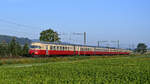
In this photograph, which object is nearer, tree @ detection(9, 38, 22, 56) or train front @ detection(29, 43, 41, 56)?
train front @ detection(29, 43, 41, 56)

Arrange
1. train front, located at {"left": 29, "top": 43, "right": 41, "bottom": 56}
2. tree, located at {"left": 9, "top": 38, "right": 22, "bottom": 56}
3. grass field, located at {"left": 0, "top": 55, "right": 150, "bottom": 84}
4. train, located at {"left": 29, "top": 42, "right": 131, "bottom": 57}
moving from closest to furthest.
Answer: grass field, located at {"left": 0, "top": 55, "right": 150, "bottom": 84} < train front, located at {"left": 29, "top": 43, "right": 41, "bottom": 56} < train, located at {"left": 29, "top": 42, "right": 131, "bottom": 57} < tree, located at {"left": 9, "top": 38, "right": 22, "bottom": 56}

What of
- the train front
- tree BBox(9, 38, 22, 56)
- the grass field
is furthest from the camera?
tree BBox(9, 38, 22, 56)

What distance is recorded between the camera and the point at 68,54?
53.7m

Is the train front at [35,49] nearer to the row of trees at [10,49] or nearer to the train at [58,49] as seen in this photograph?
the train at [58,49]

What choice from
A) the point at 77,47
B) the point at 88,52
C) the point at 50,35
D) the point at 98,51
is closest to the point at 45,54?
the point at 77,47

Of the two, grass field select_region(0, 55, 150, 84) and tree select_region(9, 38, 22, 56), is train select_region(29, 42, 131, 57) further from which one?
grass field select_region(0, 55, 150, 84)

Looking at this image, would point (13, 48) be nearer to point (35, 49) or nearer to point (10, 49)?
point (10, 49)

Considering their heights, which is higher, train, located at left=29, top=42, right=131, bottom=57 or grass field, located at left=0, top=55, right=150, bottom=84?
train, located at left=29, top=42, right=131, bottom=57

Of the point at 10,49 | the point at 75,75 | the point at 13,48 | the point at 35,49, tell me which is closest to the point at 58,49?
the point at 35,49

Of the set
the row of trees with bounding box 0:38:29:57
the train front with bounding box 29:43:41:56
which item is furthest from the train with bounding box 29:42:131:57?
the row of trees with bounding box 0:38:29:57

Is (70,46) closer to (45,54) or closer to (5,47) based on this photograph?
(45,54)

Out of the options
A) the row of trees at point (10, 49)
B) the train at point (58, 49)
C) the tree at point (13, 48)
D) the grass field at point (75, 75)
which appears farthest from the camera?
the tree at point (13, 48)

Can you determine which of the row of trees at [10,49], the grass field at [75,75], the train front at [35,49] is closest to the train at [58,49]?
the train front at [35,49]

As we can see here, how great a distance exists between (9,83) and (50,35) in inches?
3003
